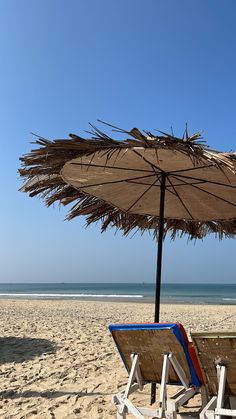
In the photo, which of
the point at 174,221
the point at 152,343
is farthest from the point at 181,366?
the point at 174,221

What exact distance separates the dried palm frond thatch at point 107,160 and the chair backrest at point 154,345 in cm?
114

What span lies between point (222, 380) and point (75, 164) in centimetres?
210

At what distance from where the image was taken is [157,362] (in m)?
2.57

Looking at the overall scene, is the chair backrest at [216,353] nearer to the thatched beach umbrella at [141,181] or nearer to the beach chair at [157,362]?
the beach chair at [157,362]

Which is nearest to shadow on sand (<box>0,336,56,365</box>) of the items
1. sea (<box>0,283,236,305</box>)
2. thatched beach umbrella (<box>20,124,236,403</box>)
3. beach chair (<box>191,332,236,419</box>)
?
thatched beach umbrella (<box>20,124,236,403</box>)

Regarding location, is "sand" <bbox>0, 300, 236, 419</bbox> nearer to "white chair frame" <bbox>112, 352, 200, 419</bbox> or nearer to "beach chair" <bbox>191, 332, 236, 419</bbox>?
"white chair frame" <bbox>112, 352, 200, 419</bbox>

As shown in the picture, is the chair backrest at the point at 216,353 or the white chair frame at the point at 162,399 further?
the white chair frame at the point at 162,399

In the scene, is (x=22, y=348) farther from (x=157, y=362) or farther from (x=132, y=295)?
(x=132, y=295)

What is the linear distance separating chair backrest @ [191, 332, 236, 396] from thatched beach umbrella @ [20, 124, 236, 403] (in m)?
1.10

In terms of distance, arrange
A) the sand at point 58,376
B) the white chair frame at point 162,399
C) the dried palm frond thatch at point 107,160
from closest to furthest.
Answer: the white chair frame at point 162,399
the dried palm frond thatch at point 107,160
the sand at point 58,376

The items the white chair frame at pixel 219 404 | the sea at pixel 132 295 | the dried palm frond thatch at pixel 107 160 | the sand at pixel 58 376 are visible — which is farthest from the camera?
the sea at pixel 132 295

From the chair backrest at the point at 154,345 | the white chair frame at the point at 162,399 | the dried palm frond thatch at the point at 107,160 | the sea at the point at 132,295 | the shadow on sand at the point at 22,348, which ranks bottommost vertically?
the sea at the point at 132,295

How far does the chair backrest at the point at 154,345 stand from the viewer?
2396mm

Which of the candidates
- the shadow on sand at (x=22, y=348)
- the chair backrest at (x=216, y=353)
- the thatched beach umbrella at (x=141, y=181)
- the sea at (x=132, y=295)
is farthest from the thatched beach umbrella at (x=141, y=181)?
the sea at (x=132, y=295)
